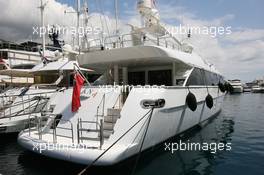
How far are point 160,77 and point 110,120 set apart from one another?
4.68 meters

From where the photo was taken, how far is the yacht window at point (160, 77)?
11247mm

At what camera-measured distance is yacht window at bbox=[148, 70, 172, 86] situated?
11.2 meters

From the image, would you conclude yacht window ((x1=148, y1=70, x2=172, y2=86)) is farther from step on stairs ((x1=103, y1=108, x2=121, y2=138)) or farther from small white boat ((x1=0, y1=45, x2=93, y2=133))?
step on stairs ((x1=103, y1=108, x2=121, y2=138))

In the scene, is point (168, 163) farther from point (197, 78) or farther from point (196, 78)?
point (197, 78)

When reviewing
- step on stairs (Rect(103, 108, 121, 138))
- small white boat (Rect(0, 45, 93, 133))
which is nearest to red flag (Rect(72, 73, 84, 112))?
step on stairs (Rect(103, 108, 121, 138))

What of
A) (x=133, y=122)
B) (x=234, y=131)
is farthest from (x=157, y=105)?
(x=234, y=131)

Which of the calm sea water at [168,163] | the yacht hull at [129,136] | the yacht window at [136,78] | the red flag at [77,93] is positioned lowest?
the calm sea water at [168,163]

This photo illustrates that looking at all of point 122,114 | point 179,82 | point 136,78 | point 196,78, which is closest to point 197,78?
point 196,78

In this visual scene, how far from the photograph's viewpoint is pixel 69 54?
1652 centimetres

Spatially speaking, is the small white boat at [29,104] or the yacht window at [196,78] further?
the small white boat at [29,104]

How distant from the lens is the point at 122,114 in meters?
6.84

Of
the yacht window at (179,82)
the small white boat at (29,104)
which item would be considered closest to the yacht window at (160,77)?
the yacht window at (179,82)

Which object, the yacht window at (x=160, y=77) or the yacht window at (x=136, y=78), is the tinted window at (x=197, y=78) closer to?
the yacht window at (x=160, y=77)

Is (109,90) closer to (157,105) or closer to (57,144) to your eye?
(157,105)
